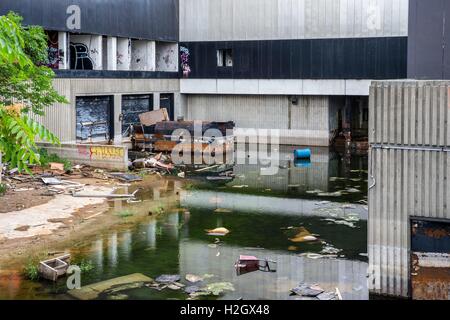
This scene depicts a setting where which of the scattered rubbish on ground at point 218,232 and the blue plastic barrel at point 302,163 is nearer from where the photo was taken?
the scattered rubbish on ground at point 218,232

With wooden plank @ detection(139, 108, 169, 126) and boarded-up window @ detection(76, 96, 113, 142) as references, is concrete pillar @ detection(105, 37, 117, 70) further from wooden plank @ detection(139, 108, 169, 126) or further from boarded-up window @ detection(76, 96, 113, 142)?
wooden plank @ detection(139, 108, 169, 126)

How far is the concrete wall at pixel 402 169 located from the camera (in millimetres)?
9922

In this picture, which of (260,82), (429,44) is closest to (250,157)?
(260,82)

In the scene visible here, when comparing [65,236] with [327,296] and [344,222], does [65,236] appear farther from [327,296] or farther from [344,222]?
[344,222]

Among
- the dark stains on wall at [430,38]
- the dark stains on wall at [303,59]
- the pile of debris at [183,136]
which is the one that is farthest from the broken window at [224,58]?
the dark stains on wall at [430,38]

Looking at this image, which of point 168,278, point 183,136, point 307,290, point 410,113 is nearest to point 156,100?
point 183,136

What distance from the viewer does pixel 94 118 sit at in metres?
34.3

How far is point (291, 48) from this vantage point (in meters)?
36.9

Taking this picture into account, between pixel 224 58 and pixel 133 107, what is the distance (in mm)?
6966

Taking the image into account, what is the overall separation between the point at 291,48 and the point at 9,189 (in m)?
21.1

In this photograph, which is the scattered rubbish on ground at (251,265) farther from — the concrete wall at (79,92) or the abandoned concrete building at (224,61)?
the concrete wall at (79,92)

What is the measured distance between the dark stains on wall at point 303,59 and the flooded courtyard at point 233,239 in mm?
11850

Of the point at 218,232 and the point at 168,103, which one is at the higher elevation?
the point at 168,103
